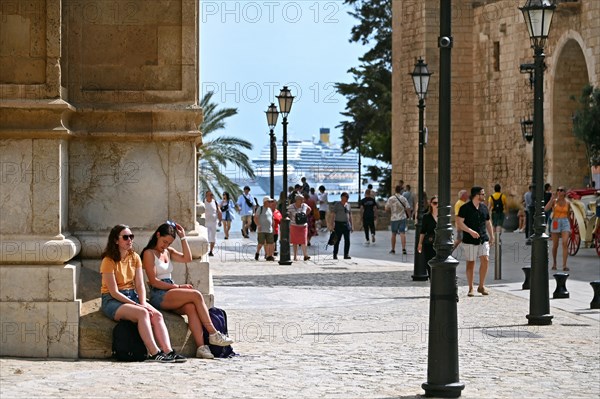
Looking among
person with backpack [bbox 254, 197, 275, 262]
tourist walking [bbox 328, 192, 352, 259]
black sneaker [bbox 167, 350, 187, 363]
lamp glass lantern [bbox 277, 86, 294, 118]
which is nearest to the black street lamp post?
Result: black sneaker [bbox 167, 350, 187, 363]

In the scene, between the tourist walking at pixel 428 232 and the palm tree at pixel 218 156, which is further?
the palm tree at pixel 218 156

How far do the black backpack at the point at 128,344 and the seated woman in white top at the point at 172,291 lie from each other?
0.55 metres

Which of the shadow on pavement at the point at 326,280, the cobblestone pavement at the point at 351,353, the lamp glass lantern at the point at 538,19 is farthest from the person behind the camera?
the shadow on pavement at the point at 326,280

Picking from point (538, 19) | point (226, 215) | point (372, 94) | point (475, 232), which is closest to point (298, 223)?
point (475, 232)

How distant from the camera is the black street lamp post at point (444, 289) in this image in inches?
383

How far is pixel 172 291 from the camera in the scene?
11461mm

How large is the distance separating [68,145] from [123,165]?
50 centimetres

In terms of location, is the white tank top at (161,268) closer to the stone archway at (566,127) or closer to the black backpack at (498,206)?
the black backpack at (498,206)

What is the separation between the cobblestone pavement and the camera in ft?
31.8

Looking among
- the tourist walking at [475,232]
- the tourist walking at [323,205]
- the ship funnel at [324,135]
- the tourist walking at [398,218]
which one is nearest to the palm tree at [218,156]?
the tourist walking at [323,205]

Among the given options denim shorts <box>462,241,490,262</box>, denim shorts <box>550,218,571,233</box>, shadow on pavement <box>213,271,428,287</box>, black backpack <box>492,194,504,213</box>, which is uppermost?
black backpack <box>492,194,504,213</box>

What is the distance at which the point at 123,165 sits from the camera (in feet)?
39.5

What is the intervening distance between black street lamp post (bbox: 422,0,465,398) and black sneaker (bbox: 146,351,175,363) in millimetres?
2175

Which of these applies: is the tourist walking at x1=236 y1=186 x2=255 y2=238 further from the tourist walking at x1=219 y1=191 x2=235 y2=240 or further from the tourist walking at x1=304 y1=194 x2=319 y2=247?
the tourist walking at x1=304 y1=194 x2=319 y2=247
